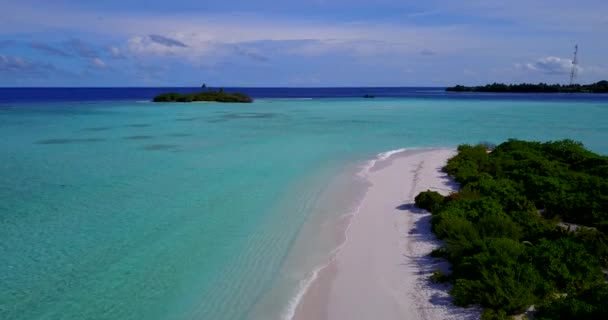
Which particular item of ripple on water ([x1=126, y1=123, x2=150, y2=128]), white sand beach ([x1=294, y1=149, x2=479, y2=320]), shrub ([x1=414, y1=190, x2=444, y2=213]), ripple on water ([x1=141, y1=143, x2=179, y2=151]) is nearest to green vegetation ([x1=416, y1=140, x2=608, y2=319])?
shrub ([x1=414, y1=190, x2=444, y2=213])

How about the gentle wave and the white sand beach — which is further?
the gentle wave

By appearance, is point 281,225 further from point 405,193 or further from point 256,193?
point 405,193

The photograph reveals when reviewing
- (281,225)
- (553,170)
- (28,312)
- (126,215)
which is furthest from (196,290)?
(553,170)

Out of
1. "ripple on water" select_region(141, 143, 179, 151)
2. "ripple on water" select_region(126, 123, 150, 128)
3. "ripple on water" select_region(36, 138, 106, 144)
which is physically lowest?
"ripple on water" select_region(141, 143, 179, 151)

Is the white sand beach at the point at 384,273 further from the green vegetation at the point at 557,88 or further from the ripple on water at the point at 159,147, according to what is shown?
the green vegetation at the point at 557,88

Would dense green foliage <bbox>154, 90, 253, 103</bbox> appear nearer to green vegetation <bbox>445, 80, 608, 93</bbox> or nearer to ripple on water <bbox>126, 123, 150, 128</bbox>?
ripple on water <bbox>126, 123, 150, 128</bbox>

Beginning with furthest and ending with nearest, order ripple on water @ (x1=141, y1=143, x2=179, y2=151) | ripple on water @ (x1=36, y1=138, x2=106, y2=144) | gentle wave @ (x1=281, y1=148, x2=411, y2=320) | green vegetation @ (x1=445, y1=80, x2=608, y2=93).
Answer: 1. green vegetation @ (x1=445, y1=80, x2=608, y2=93)
2. ripple on water @ (x1=36, y1=138, x2=106, y2=144)
3. ripple on water @ (x1=141, y1=143, x2=179, y2=151)
4. gentle wave @ (x1=281, y1=148, x2=411, y2=320)
